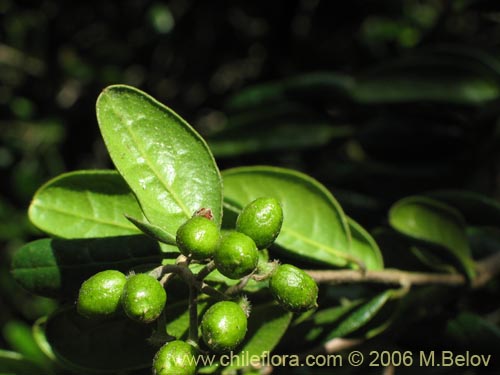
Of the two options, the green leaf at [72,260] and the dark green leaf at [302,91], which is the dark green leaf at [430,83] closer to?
the dark green leaf at [302,91]

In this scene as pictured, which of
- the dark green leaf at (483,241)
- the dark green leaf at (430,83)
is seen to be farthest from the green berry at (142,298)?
the dark green leaf at (430,83)

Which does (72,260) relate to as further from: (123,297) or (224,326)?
(224,326)

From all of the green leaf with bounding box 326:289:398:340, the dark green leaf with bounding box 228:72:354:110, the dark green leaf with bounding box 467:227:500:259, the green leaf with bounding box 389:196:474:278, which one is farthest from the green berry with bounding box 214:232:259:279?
the dark green leaf with bounding box 228:72:354:110

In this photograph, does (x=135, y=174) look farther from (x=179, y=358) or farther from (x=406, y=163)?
(x=406, y=163)

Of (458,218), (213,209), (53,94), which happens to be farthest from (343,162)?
(53,94)

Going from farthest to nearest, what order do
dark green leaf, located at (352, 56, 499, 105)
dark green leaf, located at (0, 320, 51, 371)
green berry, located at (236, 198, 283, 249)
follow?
dark green leaf, located at (0, 320, 51, 371) → dark green leaf, located at (352, 56, 499, 105) → green berry, located at (236, 198, 283, 249)

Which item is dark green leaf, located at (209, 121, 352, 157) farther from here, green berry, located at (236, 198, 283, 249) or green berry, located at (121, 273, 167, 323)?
green berry, located at (121, 273, 167, 323)
